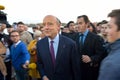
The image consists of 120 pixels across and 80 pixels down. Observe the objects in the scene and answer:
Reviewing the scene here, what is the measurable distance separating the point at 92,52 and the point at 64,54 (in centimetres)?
161

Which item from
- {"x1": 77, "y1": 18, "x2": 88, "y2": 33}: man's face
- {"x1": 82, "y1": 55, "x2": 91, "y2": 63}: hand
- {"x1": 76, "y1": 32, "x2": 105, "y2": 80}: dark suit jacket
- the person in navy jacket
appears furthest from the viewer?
the person in navy jacket

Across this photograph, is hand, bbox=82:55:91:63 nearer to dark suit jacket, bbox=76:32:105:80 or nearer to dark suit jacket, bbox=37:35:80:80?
dark suit jacket, bbox=76:32:105:80

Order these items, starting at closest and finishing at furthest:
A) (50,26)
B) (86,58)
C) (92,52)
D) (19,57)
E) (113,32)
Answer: (113,32) → (50,26) → (86,58) → (92,52) → (19,57)

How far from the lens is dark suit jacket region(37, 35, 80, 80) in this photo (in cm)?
543

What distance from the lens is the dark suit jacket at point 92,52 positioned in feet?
22.4

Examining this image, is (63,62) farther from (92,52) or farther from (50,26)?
(92,52)

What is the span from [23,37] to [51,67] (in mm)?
4958

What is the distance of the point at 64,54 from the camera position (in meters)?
5.45

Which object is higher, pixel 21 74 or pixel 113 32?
pixel 113 32

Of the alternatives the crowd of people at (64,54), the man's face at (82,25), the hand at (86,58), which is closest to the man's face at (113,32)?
the crowd of people at (64,54)

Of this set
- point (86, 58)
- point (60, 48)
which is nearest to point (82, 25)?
point (86, 58)

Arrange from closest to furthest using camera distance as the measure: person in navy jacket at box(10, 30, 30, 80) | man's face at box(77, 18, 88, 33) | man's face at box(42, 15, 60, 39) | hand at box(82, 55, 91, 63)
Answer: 1. man's face at box(42, 15, 60, 39)
2. hand at box(82, 55, 91, 63)
3. man's face at box(77, 18, 88, 33)
4. person in navy jacket at box(10, 30, 30, 80)

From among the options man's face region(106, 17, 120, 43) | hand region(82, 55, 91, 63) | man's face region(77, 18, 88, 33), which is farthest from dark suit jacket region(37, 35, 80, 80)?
man's face region(106, 17, 120, 43)

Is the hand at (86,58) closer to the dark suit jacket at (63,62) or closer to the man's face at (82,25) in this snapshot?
the man's face at (82,25)
